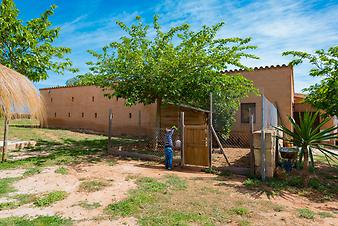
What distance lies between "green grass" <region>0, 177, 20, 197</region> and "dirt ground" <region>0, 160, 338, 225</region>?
0.15 m

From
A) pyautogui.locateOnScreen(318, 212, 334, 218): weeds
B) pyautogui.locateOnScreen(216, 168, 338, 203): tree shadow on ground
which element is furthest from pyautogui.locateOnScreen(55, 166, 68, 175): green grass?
pyautogui.locateOnScreen(318, 212, 334, 218): weeds

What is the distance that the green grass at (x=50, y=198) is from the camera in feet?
15.9

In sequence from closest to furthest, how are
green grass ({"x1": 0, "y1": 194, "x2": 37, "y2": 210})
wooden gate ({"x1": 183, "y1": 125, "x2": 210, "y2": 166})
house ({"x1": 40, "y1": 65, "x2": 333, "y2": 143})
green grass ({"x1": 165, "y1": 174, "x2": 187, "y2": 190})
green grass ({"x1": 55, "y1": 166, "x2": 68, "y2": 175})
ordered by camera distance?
1. green grass ({"x1": 0, "y1": 194, "x2": 37, "y2": 210})
2. green grass ({"x1": 165, "y1": 174, "x2": 187, "y2": 190})
3. green grass ({"x1": 55, "y1": 166, "x2": 68, "y2": 175})
4. wooden gate ({"x1": 183, "y1": 125, "x2": 210, "y2": 166})
5. house ({"x1": 40, "y1": 65, "x2": 333, "y2": 143})

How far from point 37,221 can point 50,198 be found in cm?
114

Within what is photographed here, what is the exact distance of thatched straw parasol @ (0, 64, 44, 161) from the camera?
357cm

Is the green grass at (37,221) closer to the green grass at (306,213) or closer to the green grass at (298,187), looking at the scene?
the green grass at (306,213)

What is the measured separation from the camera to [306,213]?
461 cm

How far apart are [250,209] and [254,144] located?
2.79 m

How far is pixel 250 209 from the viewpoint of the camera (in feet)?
15.6

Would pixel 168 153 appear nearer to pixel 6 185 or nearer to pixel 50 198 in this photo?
pixel 50 198

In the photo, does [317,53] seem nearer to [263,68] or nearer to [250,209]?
[263,68]

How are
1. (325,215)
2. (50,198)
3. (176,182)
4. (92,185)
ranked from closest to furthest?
(325,215) < (50,198) < (92,185) < (176,182)

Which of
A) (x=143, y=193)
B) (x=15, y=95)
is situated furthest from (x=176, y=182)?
(x=15, y=95)

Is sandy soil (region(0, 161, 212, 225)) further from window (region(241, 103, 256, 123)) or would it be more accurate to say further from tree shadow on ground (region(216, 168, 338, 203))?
window (region(241, 103, 256, 123))
